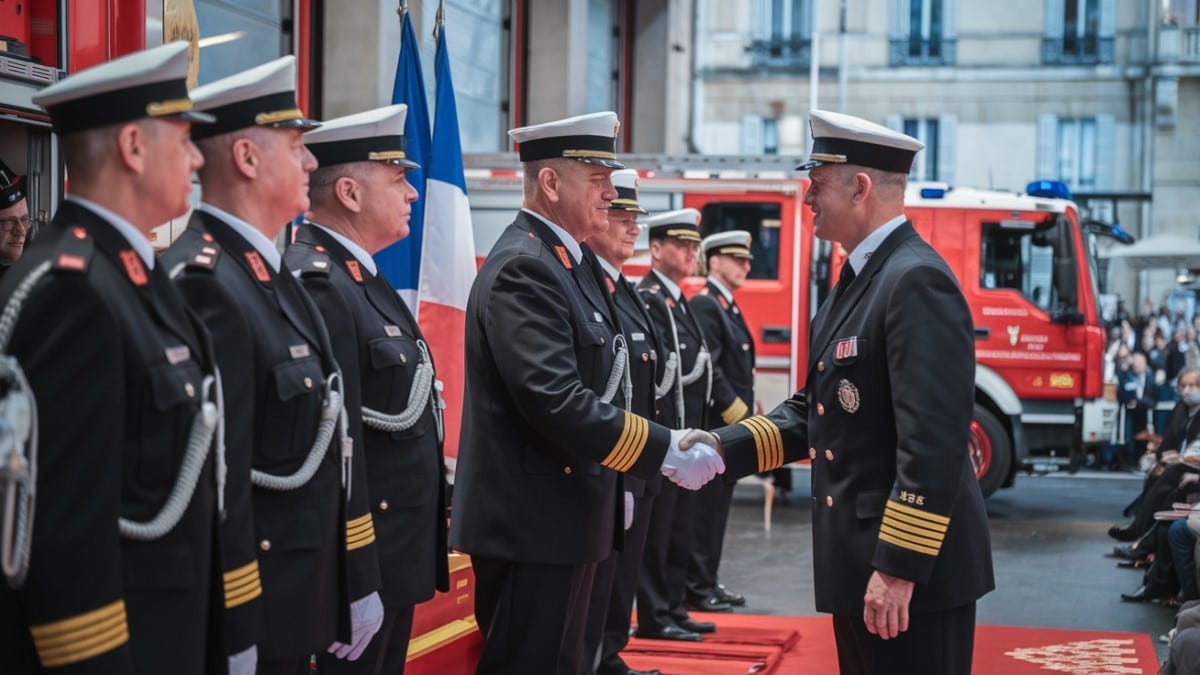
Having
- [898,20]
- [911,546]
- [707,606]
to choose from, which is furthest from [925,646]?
[898,20]

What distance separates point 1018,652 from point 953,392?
3.96 metres

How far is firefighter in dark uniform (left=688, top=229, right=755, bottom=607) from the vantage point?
780cm

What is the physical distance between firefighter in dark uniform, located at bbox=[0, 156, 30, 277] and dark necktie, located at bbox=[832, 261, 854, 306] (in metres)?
2.67

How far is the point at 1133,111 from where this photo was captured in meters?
28.6

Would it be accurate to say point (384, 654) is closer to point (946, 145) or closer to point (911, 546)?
point (911, 546)

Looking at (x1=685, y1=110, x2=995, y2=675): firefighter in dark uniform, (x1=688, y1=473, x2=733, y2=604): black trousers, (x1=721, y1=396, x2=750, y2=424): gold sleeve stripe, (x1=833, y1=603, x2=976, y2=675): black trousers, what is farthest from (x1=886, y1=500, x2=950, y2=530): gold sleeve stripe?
(x1=721, y1=396, x2=750, y2=424): gold sleeve stripe

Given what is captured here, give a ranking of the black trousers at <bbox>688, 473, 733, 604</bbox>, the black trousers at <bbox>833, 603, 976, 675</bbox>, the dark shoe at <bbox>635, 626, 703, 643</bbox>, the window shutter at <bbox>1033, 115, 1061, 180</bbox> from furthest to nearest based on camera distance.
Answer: the window shutter at <bbox>1033, 115, 1061, 180</bbox>, the black trousers at <bbox>688, 473, 733, 604</bbox>, the dark shoe at <bbox>635, 626, 703, 643</bbox>, the black trousers at <bbox>833, 603, 976, 675</bbox>

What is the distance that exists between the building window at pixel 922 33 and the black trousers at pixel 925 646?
28143 millimetres

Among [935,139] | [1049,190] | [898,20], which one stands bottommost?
[1049,190]

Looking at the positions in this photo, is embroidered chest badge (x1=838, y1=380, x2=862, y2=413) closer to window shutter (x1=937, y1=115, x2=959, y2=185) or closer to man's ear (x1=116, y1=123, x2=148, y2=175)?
man's ear (x1=116, y1=123, x2=148, y2=175)

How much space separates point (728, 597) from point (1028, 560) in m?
2.87

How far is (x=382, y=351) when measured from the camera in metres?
3.61

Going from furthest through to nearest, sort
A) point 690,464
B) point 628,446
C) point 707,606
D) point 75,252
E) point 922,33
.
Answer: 1. point 922,33
2. point 707,606
3. point 690,464
4. point 628,446
5. point 75,252

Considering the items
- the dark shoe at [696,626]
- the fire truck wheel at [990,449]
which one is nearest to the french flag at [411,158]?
the dark shoe at [696,626]
